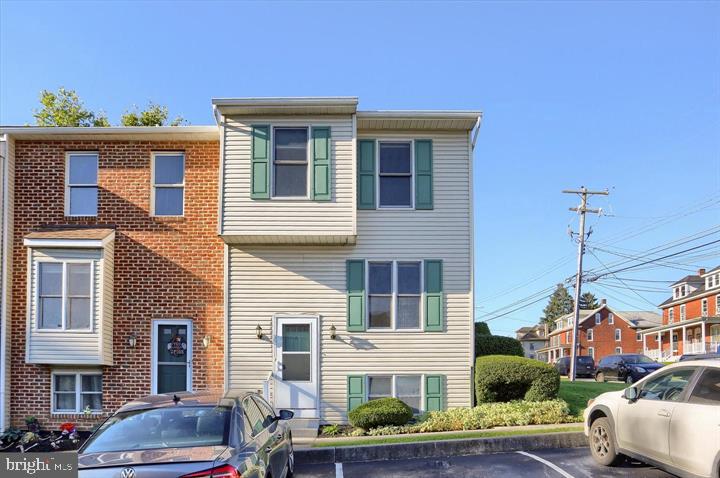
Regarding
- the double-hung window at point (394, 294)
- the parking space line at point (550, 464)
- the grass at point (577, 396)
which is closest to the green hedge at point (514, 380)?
the grass at point (577, 396)

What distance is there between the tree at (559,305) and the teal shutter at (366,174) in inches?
3700

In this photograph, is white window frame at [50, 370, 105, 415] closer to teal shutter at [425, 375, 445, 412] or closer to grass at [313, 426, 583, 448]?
grass at [313, 426, 583, 448]

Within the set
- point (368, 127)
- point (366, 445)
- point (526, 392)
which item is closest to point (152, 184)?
point (368, 127)

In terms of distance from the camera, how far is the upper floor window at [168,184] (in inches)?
593

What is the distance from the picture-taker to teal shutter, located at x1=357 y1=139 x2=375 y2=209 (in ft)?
48.4

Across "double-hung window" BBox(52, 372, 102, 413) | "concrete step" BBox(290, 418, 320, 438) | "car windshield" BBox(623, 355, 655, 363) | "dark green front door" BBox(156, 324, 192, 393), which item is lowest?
"car windshield" BBox(623, 355, 655, 363)

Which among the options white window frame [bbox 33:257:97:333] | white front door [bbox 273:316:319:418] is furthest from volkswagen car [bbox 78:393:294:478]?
white window frame [bbox 33:257:97:333]

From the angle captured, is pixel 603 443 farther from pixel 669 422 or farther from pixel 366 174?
pixel 366 174

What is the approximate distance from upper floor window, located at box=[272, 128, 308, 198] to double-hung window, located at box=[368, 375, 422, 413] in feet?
14.3

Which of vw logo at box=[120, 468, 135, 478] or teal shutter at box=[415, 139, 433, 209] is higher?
teal shutter at box=[415, 139, 433, 209]

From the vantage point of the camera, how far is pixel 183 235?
14.8m

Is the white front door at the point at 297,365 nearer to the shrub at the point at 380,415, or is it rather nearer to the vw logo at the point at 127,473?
the shrub at the point at 380,415

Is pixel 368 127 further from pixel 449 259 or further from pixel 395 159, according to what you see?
pixel 449 259

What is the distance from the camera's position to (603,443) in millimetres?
9188
